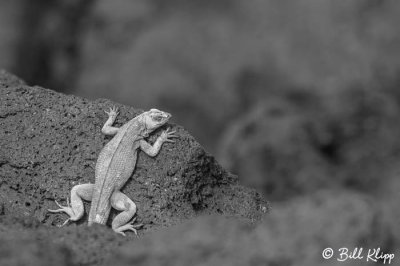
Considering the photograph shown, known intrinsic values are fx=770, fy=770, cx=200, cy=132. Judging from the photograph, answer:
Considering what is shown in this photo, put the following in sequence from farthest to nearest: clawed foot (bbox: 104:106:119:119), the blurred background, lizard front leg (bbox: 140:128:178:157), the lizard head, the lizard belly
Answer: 1. the blurred background
2. the lizard head
3. clawed foot (bbox: 104:106:119:119)
4. lizard front leg (bbox: 140:128:178:157)
5. the lizard belly

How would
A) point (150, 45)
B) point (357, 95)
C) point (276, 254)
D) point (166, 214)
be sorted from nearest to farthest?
1. point (276, 254)
2. point (166, 214)
3. point (357, 95)
4. point (150, 45)

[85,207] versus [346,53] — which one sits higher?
[346,53]

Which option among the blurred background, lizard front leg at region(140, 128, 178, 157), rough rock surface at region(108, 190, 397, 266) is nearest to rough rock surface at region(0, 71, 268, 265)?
lizard front leg at region(140, 128, 178, 157)

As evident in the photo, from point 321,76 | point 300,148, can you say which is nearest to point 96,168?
point 300,148

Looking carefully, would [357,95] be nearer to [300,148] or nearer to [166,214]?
[300,148]

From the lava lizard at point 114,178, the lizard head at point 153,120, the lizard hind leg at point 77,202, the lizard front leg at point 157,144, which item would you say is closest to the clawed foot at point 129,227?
the lava lizard at point 114,178

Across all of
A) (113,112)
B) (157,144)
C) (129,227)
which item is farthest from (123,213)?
(113,112)

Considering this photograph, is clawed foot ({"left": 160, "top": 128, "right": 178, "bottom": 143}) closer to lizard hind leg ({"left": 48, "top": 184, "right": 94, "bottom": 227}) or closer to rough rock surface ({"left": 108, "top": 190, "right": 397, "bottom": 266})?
lizard hind leg ({"left": 48, "top": 184, "right": 94, "bottom": 227})

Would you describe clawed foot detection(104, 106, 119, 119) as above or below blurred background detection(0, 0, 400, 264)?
below

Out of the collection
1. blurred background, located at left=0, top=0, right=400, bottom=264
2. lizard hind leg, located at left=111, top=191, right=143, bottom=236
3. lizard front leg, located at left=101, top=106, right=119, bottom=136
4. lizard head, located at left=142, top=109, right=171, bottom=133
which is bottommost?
lizard hind leg, located at left=111, top=191, right=143, bottom=236
